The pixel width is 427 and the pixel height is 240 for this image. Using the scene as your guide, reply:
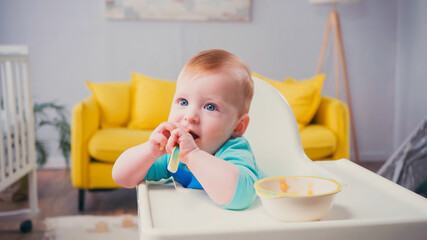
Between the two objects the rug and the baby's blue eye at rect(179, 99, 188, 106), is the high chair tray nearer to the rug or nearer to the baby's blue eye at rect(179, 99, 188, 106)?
the baby's blue eye at rect(179, 99, 188, 106)

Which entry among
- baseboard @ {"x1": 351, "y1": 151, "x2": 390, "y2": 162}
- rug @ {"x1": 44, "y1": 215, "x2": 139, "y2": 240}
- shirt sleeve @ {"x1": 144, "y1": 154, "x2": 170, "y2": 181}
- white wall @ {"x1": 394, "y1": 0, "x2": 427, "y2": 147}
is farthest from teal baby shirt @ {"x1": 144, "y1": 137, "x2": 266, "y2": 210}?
baseboard @ {"x1": 351, "y1": 151, "x2": 390, "y2": 162}

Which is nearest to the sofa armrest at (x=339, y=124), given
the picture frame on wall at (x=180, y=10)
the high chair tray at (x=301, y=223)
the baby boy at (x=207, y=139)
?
the picture frame on wall at (x=180, y=10)

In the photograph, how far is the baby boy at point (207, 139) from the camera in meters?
0.64

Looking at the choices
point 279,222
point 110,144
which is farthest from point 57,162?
point 279,222

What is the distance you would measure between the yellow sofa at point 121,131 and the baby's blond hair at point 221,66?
1733mm

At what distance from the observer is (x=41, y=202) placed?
2.59 metres

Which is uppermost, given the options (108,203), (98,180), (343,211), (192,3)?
(192,3)

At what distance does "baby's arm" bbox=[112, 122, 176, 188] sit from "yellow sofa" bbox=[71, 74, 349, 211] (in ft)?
5.66

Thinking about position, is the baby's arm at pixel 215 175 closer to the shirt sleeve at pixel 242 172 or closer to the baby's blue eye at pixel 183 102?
the shirt sleeve at pixel 242 172

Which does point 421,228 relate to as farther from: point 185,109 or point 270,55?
point 270,55

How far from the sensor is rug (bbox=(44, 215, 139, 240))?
2.02 m

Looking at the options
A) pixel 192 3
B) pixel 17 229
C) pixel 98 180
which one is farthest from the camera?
pixel 192 3

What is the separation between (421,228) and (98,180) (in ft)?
7.09

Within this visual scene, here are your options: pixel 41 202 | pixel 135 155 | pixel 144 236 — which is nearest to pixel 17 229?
pixel 41 202
